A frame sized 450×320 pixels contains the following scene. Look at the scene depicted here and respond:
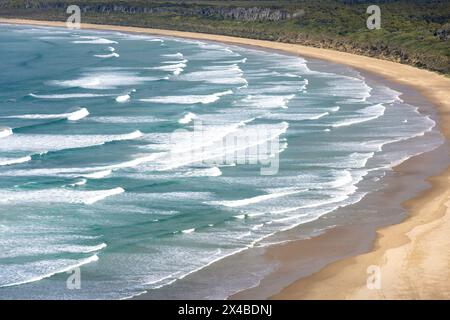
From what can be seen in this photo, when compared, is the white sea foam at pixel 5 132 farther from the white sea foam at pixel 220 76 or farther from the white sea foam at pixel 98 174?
the white sea foam at pixel 220 76

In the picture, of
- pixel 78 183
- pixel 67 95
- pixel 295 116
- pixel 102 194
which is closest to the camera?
pixel 102 194

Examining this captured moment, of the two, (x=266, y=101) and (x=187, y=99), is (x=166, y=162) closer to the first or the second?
(x=187, y=99)

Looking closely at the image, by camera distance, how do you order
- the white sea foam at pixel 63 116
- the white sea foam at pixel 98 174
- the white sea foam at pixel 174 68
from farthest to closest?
1. the white sea foam at pixel 174 68
2. the white sea foam at pixel 63 116
3. the white sea foam at pixel 98 174

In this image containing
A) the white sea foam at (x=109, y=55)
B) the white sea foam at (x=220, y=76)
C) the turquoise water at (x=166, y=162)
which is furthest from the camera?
the white sea foam at (x=109, y=55)

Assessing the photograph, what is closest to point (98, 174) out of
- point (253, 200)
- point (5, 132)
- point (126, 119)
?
point (253, 200)

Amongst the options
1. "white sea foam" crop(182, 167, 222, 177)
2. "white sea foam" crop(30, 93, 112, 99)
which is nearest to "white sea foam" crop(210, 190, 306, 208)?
"white sea foam" crop(182, 167, 222, 177)

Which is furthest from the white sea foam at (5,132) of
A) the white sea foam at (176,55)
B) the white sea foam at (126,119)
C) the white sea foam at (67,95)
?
the white sea foam at (176,55)
